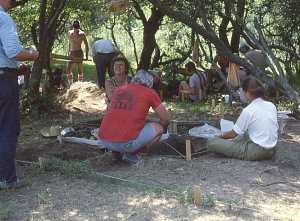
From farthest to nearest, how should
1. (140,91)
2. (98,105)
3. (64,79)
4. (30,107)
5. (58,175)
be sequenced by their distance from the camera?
(64,79), (98,105), (30,107), (140,91), (58,175)

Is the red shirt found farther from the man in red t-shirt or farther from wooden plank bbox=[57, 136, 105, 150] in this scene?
wooden plank bbox=[57, 136, 105, 150]

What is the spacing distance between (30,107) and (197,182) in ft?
14.8

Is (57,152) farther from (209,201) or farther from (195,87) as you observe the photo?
(195,87)

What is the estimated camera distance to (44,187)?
4898 millimetres

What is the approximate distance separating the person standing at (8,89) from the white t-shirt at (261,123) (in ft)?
7.25

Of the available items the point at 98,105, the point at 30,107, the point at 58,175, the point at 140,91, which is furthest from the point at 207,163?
the point at 98,105

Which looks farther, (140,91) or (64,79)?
(64,79)

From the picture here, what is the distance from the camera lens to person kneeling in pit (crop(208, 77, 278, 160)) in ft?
18.5

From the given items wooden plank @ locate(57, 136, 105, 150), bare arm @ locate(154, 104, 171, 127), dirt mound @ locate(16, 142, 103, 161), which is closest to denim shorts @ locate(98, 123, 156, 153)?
bare arm @ locate(154, 104, 171, 127)

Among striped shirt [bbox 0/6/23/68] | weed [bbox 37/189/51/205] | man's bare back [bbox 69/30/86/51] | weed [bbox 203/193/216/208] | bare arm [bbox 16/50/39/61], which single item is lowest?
weed [bbox 37/189/51/205]

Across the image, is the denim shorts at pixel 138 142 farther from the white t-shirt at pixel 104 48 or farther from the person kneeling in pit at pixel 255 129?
the white t-shirt at pixel 104 48

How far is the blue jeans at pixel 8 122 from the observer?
4.61 m

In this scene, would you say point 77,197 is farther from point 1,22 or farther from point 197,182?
point 1,22

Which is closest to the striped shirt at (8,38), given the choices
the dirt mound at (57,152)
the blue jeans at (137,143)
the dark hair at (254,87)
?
the blue jeans at (137,143)
